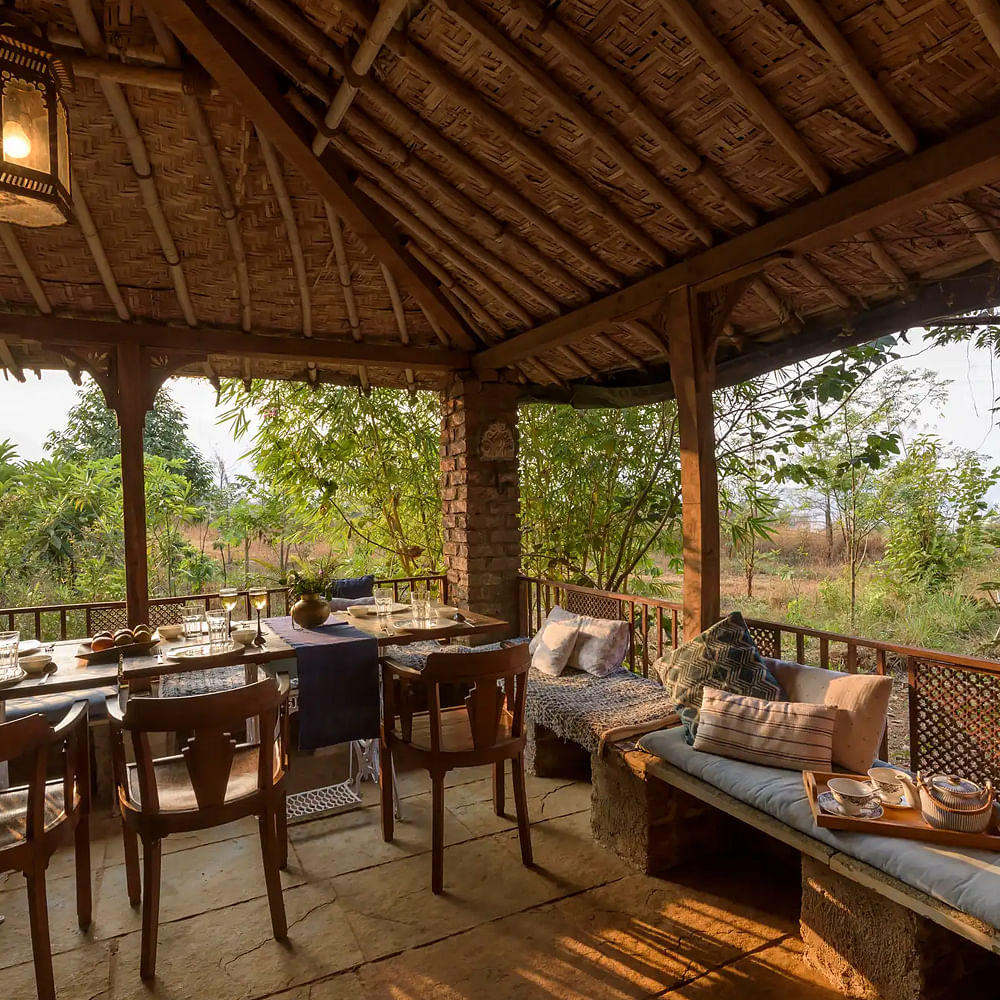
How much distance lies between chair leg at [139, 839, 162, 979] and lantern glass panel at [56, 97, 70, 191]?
6.58ft

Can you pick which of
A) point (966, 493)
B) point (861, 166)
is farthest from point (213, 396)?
point (966, 493)

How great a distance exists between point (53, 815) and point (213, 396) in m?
4.05

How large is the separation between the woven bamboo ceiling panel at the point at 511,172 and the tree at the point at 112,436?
16.4ft

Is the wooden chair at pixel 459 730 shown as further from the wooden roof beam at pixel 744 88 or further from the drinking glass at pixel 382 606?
the wooden roof beam at pixel 744 88

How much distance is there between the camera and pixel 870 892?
191 centimetres

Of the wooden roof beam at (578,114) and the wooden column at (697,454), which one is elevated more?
the wooden roof beam at (578,114)

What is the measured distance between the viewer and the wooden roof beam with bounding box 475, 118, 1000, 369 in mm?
2080

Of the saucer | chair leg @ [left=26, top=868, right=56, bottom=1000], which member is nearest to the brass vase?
chair leg @ [left=26, top=868, right=56, bottom=1000]

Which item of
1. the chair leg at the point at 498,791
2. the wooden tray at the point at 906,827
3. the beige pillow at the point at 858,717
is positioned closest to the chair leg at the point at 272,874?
the chair leg at the point at 498,791

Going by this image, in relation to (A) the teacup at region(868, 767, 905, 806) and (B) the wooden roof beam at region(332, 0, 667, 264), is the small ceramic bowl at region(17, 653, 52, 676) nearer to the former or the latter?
→ (B) the wooden roof beam at region(332, 0, 667, 264)

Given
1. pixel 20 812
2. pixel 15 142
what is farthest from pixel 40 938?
pixel 15 142

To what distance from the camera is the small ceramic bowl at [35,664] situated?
2492 mm

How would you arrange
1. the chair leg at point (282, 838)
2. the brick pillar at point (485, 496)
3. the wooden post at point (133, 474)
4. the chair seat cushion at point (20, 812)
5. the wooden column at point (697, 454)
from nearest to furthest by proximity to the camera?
the chair seat cushion at point (20, 812) → the chair leg at point (282, 838) → the wooden column at point (697, 454) → the wooden post at point (133, 474) → the brick pillar at point (485, 496)

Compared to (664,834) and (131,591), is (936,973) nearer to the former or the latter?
(664,834)
